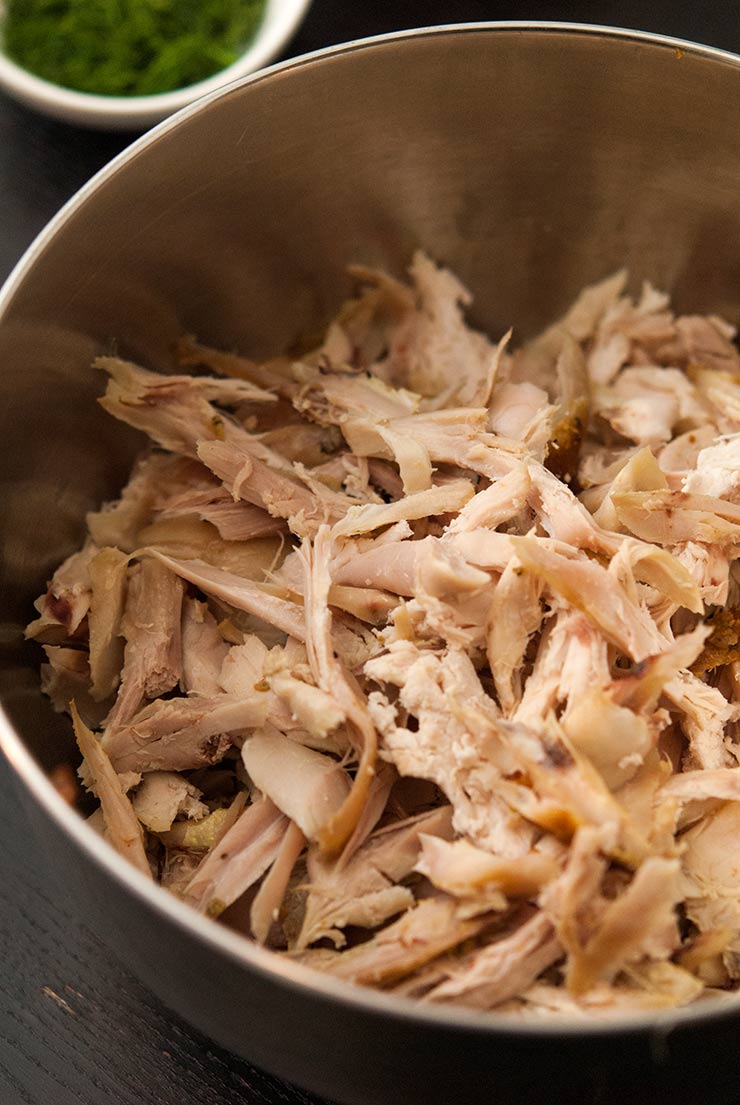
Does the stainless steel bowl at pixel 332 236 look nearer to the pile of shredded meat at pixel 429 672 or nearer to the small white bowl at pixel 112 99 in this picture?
the pile of shredded meat at pixel 429 672

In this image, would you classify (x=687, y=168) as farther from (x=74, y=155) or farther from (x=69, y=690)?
(x=69, y=690)

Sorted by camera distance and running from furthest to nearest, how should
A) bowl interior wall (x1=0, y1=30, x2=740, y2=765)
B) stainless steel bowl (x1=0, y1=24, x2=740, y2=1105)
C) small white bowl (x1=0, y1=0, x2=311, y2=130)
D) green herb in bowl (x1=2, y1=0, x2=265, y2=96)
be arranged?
green herb in bowl (x1=2, y1=0, x2=265, y2=96) → small white bowl (x1=0, y1=0, x2=311, y2=130) → bowl interior wall (x1=0, y1=30, x2=740, y2=765) → stainless steel bowl (x1=0, y1=24, x2=740, y2=1105)

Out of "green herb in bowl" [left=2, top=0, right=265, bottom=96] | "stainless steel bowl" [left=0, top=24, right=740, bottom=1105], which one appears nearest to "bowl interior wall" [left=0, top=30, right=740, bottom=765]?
"stainless steel bowl" [left=0, top=24, right=740, bottom=1105]

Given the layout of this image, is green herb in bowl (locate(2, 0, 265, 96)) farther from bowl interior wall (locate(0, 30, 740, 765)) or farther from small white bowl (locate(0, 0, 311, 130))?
bowl interior wall (locate(0, 30, 740, 765))

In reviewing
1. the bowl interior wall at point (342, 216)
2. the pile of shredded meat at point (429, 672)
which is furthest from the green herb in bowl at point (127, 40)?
the pile of shredded meat at point (429, 672)

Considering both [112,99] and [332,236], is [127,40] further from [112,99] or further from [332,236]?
[332,236]

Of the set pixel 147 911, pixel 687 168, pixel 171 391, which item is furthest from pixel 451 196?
pixel 147 911

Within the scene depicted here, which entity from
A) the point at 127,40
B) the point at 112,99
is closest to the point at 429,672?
the point at 112,99
